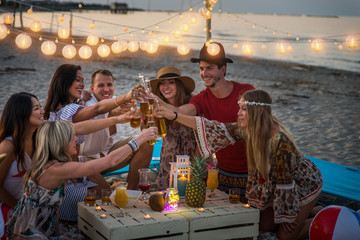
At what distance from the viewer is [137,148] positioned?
3322mm

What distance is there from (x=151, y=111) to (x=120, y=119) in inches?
18.6

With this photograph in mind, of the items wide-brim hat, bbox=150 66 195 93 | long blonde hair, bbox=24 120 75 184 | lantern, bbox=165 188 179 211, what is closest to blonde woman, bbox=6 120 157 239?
Answer: long blonde hair, bbox=24 120 75 184

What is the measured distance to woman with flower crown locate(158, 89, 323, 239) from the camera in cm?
364

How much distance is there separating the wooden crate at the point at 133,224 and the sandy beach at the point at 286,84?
15.9 ft

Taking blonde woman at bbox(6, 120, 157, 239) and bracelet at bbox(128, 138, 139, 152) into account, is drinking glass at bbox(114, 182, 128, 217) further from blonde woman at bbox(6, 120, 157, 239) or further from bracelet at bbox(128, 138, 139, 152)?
bracelet at bbox(128, 138, 139, 152)

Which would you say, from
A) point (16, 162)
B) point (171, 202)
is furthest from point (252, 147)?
point (16, 162)

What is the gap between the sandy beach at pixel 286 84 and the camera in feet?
29.0

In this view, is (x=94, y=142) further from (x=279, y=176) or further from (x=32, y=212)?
(x=279, y=176)

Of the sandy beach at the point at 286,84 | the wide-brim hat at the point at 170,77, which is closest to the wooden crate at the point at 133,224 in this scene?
the wide-brim hat at the point at 170,77

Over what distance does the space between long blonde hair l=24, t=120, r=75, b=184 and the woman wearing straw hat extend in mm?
1677

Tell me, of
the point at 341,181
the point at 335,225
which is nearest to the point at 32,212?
the point at 335,225

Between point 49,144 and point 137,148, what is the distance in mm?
677

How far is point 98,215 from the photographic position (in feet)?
10.4

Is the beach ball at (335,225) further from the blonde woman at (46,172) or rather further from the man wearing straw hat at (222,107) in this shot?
the blonde woman at (46,172)
